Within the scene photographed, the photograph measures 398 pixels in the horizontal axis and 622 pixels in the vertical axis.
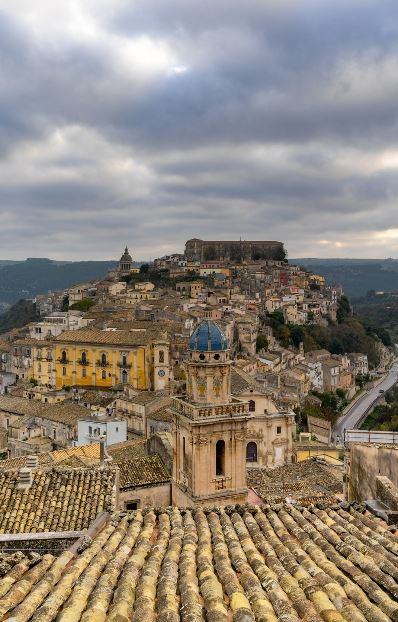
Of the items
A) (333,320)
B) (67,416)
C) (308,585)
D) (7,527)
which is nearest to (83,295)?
(333,320)

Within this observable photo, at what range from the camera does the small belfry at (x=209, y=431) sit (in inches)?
763

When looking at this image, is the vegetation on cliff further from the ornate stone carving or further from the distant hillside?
the ornate stone carving

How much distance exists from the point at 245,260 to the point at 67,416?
105 meters

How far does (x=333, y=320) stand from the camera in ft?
365

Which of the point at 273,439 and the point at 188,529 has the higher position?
the point at 188,529

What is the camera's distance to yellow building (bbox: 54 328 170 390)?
53.8 metres

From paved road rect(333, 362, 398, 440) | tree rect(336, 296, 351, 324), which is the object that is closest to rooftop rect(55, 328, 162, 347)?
paved road rect(333, 362, 398, 440)

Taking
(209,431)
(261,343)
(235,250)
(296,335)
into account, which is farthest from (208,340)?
(235,250)

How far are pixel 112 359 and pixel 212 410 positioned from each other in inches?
1488

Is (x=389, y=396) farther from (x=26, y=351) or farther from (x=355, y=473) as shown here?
(x=355, y=473)

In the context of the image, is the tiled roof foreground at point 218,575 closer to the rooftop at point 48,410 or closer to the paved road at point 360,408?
the rooftop at point 48,410

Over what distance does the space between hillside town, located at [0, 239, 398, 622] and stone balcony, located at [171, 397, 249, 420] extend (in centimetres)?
4

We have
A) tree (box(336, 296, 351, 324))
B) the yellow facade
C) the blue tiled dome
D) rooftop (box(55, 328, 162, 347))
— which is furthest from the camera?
tree (box(336, 296, 351, 324))

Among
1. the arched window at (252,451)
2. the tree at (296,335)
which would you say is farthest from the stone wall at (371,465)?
the tree at (296,335)
